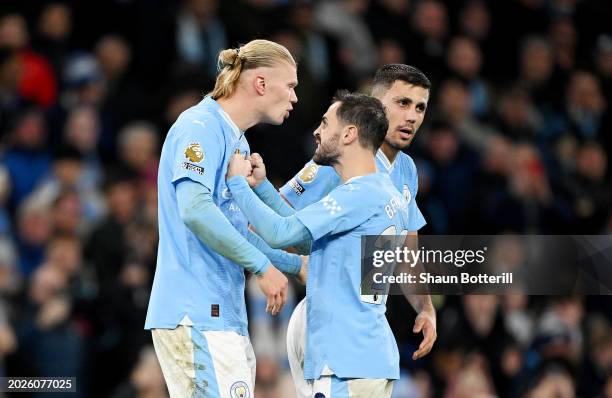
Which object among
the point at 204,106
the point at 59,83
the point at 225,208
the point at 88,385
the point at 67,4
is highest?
the point at 67,4

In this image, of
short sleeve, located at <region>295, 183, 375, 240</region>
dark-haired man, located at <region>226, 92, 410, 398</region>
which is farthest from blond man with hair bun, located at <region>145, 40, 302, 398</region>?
→ short sleeve, located at <region>295, 183, 375, 240</region>

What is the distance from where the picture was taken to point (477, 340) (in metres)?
10.4

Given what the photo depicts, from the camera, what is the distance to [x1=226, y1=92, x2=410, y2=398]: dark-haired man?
18.0 feet

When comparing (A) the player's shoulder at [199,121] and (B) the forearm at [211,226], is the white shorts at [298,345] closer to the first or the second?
(B) the forearm at [211,226]

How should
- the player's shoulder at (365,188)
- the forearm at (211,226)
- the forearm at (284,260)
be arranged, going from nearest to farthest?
the forearm at (211,226)
the player's shoulder at (365,188)
the forearm at (284,260)

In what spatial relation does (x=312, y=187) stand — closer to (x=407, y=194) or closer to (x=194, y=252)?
(x=407, y=194)

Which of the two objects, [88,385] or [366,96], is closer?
[366,96]

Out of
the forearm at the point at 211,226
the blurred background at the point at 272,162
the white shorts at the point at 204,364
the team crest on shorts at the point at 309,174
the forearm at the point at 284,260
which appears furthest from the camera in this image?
the blurred background at the point at 272,162

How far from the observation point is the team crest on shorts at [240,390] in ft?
17.7

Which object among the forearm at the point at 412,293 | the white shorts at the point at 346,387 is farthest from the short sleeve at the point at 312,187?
the white shorts at the point at 346,387

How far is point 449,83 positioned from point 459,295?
3.19m

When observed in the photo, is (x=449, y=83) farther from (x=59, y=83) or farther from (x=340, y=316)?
(x=340, y=316)

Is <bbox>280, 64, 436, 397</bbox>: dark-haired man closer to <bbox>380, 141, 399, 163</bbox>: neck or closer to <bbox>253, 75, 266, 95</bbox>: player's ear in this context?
<bbox>380, 141, 399, 163</bbox>: neck

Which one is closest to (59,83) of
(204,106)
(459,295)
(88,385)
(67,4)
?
(67,4)
